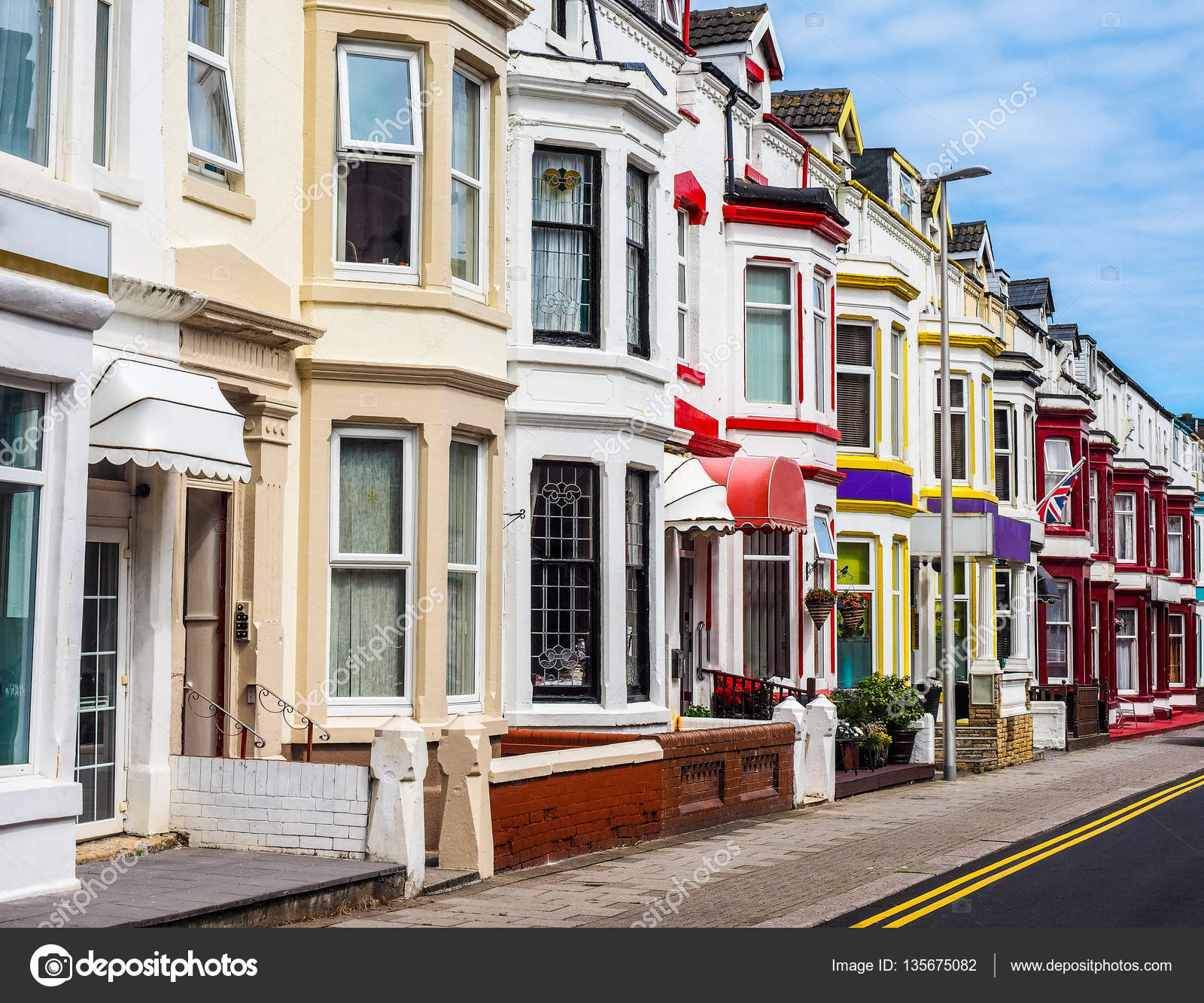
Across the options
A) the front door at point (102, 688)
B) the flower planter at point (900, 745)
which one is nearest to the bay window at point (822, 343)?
the flower planter at point (900, 745)

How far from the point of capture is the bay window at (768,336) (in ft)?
73.3

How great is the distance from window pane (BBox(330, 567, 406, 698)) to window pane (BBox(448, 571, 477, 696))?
651 mm

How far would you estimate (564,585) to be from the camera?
52.9ft

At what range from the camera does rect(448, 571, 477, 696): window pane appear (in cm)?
1391

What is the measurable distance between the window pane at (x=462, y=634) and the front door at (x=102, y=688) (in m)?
3.29

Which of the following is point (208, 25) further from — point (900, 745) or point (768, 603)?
point (900, 745)

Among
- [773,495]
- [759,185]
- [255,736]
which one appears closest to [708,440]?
[773,495]

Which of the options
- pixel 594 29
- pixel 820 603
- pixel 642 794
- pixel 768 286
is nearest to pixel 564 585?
pixel 642 794

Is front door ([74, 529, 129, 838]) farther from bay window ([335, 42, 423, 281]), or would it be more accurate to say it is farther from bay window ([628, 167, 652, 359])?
bay window ([628, 167, 652, 359])

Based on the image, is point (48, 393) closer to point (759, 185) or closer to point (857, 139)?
point (759, 185)

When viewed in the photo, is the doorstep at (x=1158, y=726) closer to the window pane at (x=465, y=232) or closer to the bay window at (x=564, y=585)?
the bay window at (x=564, y=585)

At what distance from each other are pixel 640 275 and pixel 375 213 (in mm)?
4407

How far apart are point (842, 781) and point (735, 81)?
1072 centimetres

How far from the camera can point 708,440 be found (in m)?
20.7
